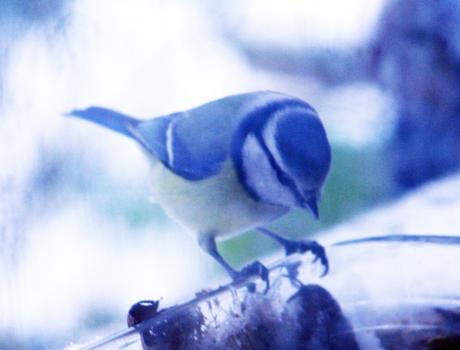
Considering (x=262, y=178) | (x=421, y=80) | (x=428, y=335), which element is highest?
(x=421, y=80)

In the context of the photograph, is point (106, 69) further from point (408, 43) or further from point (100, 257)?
point (408, 43)

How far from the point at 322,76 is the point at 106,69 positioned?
17cm

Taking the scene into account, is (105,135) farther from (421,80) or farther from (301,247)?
(421,80)

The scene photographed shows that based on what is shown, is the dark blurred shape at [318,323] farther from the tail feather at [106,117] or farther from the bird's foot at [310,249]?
the tail feather at [106,117]

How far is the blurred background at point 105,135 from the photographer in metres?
0.45

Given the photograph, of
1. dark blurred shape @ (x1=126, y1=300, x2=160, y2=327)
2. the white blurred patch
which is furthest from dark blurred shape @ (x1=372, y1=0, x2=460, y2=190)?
dark blurred shape @ (x1=126, y1=300, x2=160, y2=327)

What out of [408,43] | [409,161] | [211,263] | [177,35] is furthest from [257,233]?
[408,43]

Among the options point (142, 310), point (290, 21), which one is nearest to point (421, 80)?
point (290, 21)

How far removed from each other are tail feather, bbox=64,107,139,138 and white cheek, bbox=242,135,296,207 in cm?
8

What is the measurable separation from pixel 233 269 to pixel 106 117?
138mm

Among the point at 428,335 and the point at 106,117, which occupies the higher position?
the point at 106,117

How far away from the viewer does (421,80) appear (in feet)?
3.05

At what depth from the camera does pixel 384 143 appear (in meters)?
0.68

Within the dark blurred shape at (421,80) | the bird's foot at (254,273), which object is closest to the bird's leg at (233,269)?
the bird's foot at (254,273)
